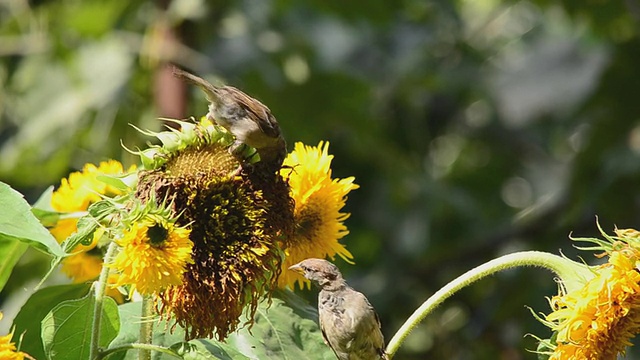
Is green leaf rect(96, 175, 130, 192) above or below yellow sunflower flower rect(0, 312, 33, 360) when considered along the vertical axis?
above

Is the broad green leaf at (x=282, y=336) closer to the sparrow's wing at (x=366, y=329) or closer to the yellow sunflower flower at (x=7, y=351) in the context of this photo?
the sparrow's wing at (x=366, y=329)

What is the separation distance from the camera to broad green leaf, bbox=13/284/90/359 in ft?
3.95

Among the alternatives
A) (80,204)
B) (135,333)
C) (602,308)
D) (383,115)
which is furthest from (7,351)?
(383,115)

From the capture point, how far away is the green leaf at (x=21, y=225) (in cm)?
97

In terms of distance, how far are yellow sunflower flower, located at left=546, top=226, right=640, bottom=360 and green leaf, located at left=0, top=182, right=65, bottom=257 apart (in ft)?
1.54

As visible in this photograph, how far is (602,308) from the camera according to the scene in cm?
109

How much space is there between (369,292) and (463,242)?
0.48m

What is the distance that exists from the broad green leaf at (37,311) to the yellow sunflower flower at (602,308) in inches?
20.5

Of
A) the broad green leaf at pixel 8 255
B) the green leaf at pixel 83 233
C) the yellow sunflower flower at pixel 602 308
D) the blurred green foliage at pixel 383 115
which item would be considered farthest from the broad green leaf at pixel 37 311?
the blurred green foliage at pixel 383 115

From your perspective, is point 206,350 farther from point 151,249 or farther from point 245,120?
point 245,120

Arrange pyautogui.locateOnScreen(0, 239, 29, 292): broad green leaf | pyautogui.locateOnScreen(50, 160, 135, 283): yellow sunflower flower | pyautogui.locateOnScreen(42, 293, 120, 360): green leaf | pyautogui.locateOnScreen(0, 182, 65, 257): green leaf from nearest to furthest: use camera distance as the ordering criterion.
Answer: pyautogui.locateOnScreen(0, 182, 65, 257): green leaf → pyautogui.locateOnScreen(42, 293, 120, 360): green leaf → pyautogui.locateOnScreen(0, 239, 29, 292): broad green leaf → pyautogui.locateOnScreen(50, 160, 135, 283): yellow sunflower flower

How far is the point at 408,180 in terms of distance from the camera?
12.4 ft

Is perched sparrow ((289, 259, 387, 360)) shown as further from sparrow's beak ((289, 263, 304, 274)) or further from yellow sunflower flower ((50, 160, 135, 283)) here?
yellow sunflower flower ((50, 160, 135, 283))

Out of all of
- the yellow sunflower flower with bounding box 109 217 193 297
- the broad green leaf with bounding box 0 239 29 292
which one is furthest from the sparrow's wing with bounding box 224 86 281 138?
the broad green leaf with bounding box 0 239 29 292
